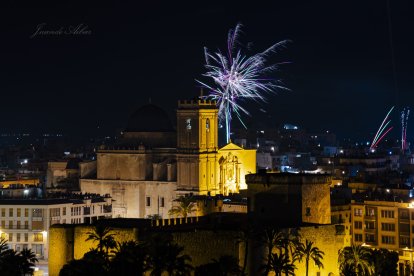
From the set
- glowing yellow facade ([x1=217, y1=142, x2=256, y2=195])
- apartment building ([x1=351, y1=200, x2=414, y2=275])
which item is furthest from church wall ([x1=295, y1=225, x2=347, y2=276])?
glowing yellow facade ([x1=217, y1=142, x2=256, y2=195])

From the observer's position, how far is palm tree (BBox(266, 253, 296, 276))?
194 ft

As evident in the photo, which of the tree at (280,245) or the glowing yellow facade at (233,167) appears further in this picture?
the glowing yellow facade at (233,167)

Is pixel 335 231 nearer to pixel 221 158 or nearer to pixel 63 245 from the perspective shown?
pixel 63 245

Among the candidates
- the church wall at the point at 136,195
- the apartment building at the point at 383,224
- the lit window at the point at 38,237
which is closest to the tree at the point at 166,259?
the apartment building at the point at 383,224

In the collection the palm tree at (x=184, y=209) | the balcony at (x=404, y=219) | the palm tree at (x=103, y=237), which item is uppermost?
the palm tree at (x=184, y=209)

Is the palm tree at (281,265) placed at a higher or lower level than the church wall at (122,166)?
lower

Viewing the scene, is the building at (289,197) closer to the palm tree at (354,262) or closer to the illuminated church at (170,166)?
the palm tree at (354,262)

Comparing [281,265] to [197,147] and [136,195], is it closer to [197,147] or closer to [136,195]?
[197,147]

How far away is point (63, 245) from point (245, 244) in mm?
10823

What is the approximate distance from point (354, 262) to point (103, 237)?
13.3 metres

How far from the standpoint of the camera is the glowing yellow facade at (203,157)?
10838cm

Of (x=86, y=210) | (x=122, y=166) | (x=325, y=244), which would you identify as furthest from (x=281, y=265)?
(x=122, y=166)

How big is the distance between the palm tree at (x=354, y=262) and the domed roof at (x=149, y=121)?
5070 centimetres

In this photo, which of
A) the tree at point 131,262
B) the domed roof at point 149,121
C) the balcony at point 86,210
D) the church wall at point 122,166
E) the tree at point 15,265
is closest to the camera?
the tree at point 131,262
